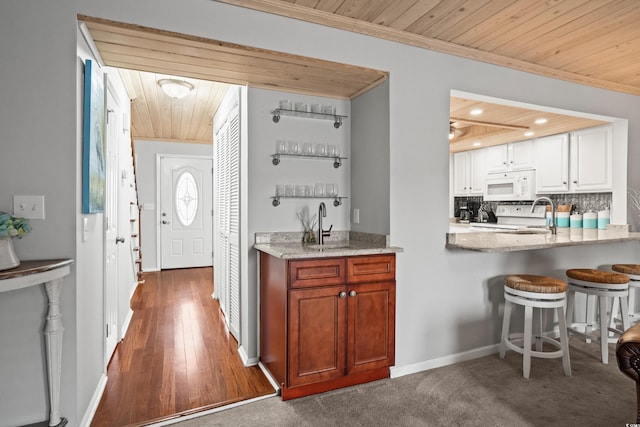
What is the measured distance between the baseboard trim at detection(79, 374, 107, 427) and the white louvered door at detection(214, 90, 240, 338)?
102cm

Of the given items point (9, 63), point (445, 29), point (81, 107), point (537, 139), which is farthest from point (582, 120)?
point (9, 63)

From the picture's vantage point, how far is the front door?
22.2 feet

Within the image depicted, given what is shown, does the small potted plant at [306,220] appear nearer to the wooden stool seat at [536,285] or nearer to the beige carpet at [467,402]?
the beige carpet at [467,402]

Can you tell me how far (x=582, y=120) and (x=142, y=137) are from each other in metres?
6.49

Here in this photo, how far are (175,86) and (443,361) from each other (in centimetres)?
337

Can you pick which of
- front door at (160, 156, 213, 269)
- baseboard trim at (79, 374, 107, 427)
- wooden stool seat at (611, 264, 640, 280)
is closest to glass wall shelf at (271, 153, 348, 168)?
baseboard trim at (79, 374, 107, 427)

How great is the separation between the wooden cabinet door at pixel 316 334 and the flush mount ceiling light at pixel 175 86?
2.40m

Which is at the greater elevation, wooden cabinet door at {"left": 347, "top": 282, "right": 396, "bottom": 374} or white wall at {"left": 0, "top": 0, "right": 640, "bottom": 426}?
white wall at {"left": 0, "top": 0, "right": 640, "bottom": 426}

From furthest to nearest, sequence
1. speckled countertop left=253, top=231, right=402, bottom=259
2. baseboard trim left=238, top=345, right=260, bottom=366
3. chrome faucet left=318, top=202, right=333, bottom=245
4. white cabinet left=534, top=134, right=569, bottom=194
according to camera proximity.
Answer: white cabinet left=534, top=134, right=569, bottom=194, baseboard trim left=238, top=345, right=260, bottom=366, chrome faucet left=318, top=202, right=333, bottom=245, speckled countertop left=253, top=231, right=402, bottom=259

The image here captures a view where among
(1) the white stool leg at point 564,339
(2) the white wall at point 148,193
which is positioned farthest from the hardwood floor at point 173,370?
(2) the white wall at point 148,193

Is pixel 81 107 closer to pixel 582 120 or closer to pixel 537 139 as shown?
pixel 582 120

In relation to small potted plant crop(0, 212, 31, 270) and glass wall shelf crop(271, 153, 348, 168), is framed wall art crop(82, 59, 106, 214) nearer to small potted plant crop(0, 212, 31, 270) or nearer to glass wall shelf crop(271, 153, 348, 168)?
small potted plant crop(0, 212, 31, 270)

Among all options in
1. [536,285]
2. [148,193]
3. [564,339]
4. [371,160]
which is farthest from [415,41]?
[148,193]

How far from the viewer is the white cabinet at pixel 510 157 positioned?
15.2 ft
